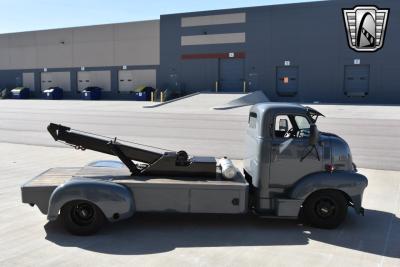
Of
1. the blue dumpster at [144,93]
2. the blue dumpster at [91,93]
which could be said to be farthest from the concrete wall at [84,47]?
the blue dumpster at [144,93]

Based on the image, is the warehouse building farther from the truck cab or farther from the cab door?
the cab door

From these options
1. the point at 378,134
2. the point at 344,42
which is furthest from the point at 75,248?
the point at 344,42

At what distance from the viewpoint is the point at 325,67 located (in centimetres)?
3850

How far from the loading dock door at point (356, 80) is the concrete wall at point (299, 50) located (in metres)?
0.37

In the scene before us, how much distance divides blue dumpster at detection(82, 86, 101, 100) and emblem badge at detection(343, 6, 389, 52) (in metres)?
27.0

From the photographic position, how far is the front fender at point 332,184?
6.36 m

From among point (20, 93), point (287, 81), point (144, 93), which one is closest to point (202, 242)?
point (287, 81)

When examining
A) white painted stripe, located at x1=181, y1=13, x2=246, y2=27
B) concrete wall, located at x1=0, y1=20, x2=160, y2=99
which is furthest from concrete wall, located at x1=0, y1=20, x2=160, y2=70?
white painted stripe, located at x1=181, y1=13, x2=246, y2=27

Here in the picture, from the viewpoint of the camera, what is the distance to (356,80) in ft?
124

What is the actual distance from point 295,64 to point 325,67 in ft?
8.65

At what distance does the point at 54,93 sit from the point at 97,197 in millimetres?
47651

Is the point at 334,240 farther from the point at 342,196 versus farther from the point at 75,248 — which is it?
the point at 75,248

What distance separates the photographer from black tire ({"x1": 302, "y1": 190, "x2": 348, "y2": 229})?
648 cm

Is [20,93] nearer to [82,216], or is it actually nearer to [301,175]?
[82,216]
